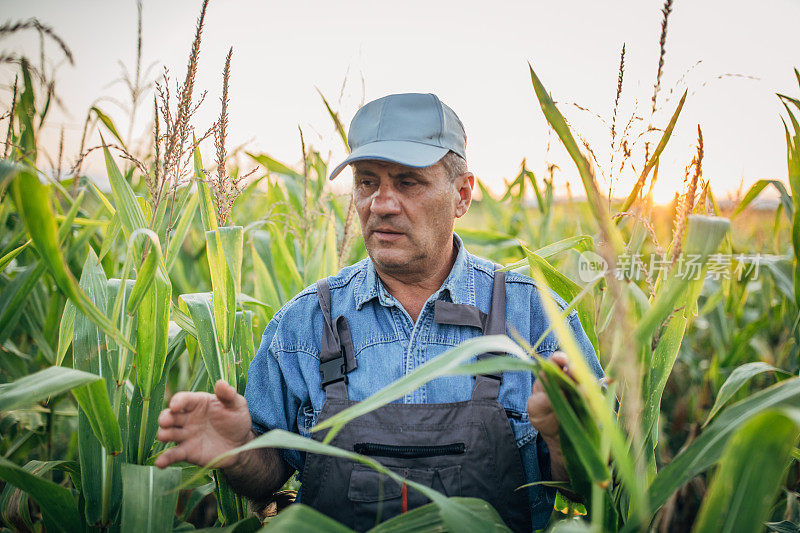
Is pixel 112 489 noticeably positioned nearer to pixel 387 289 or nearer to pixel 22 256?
pixel 387 289

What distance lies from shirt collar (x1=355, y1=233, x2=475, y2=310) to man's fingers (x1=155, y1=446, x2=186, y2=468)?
640 millimetres

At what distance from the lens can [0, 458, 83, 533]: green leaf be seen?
972 millimetres

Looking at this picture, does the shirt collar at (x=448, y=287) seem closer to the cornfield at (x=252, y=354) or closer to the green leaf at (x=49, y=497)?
the cornfield at (x=252, y=354)

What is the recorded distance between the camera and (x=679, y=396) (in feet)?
8.66

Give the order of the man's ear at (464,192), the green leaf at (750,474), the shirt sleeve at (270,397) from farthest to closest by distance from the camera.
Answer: the man's ear at (464,192) < the shirt sleeve at (270,397) < the green leaf at (750,474)

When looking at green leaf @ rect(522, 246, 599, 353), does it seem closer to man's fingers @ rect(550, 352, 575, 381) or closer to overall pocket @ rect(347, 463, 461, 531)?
man's fingers @ rect(550, 352, 575, 381)

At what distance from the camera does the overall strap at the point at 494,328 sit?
1.29 meters

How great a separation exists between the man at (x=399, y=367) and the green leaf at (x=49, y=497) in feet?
0.81

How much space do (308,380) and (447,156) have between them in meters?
0.81

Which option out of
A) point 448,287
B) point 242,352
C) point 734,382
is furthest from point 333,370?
point 734,382

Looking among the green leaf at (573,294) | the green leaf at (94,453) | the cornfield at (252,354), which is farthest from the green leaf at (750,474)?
the green leaf at (94,453)

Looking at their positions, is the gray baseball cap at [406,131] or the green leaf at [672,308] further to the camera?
the gray baseball cap at [406,131]

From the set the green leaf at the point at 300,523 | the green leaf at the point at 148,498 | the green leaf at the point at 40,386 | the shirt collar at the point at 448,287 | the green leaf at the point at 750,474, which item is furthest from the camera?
the shirt collar at the point at 448,287

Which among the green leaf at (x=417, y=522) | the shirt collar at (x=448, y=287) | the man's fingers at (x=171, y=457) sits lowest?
the green leaf at (x=417, y=522)
